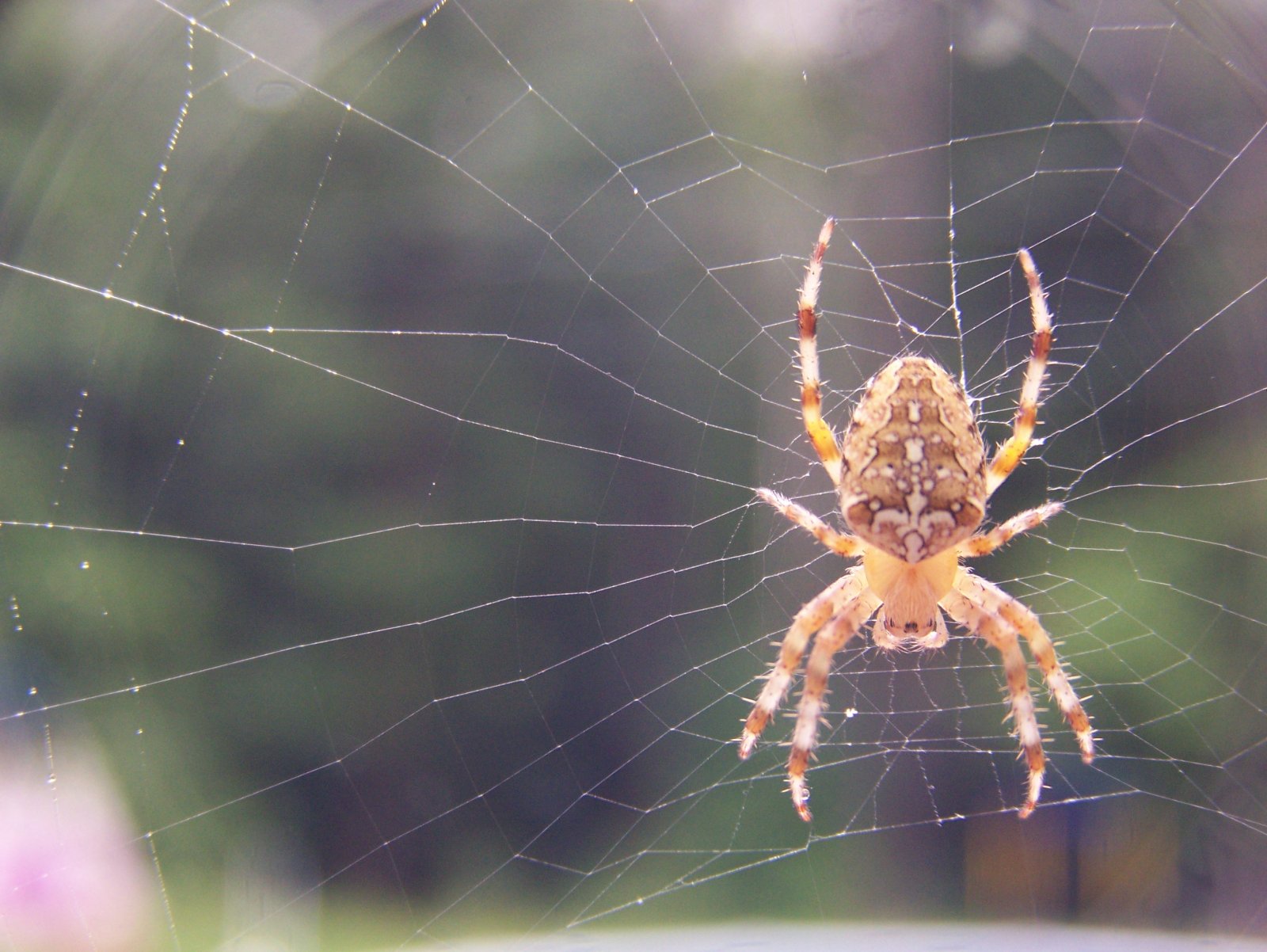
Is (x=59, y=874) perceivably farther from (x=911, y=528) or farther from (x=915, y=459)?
(x=915, y=459)

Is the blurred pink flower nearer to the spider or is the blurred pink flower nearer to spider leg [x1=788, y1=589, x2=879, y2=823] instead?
spider leg [x1=788, y1=589, x2=879, y2=823]

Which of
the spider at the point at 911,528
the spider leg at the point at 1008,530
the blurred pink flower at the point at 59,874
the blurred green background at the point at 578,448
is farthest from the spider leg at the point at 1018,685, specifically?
the blurred pink flower at the point at 59,874

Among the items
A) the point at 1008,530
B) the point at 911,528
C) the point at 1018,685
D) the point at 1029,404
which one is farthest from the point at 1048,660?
the point at 1029,404

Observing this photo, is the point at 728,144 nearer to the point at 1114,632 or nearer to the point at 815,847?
the point at 1114,632

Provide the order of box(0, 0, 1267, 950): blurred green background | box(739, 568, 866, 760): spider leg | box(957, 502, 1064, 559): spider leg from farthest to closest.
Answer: box(0, 0, 1267, 950): blurred green background → box(739, 568, 866, 760): spider leg → box(957, 502, 1064, 559): spider leg

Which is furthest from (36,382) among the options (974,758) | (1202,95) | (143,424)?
(1202,95)

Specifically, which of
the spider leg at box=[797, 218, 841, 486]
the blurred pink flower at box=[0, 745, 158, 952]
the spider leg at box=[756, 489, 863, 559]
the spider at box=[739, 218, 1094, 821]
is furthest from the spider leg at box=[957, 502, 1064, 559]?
the blurred pink flower at box=[0, 745, 158, 952]
